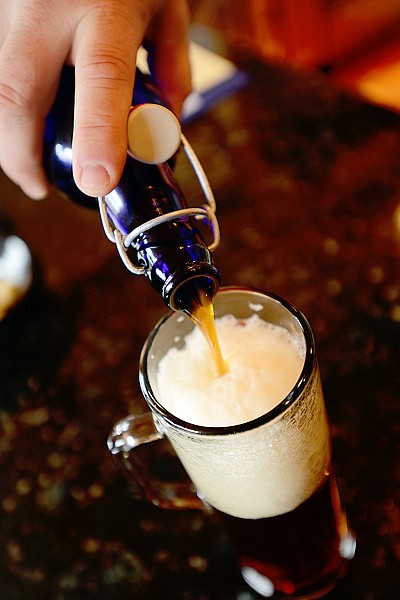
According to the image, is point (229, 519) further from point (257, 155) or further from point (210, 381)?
point (257, 155)

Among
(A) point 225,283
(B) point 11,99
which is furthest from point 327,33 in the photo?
(B) point 11,99

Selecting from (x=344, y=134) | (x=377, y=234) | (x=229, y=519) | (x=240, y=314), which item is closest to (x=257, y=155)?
(x=344, y=134)

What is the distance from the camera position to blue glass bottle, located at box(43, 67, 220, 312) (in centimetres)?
50

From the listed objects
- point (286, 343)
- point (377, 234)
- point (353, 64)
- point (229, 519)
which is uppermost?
point (286, 343)

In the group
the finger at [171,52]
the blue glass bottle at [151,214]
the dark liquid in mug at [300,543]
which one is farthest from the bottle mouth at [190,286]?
the finger at [171,52]

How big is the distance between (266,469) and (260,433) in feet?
0.17

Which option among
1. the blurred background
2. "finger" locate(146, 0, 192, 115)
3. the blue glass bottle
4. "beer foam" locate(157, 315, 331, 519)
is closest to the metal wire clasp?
the blue glass bottle

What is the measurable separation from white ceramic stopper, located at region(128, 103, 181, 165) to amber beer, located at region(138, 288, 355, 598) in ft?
0.47

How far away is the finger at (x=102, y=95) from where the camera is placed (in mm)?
509

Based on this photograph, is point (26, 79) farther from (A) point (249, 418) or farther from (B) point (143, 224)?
(A) point (249, 418)

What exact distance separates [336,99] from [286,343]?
71 centimetres

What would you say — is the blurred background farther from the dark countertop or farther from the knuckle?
the knuckle

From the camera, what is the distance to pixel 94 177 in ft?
1.68

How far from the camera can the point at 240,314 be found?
61 centimetres
